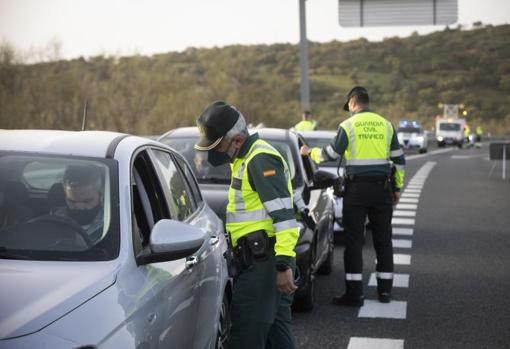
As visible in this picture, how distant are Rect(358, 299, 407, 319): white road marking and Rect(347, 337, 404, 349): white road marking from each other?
0.92m

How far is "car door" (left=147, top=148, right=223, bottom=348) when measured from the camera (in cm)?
472

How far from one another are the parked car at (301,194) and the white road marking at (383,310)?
52cm

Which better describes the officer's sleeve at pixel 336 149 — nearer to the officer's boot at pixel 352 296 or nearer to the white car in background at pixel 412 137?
the officer's boot at pixel 352 296

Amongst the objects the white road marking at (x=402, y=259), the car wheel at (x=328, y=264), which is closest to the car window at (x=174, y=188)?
the car wheel at (x=328, y=264)

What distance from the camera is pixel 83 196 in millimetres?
4352

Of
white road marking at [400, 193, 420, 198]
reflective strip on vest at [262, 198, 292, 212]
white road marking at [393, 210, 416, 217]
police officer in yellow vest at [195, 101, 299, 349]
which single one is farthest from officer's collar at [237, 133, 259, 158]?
white road marking at [400, 193, 420, 198]

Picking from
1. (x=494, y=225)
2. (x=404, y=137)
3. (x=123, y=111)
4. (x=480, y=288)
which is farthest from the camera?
(x=404, y=137)

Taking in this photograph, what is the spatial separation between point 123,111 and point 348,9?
1149cm

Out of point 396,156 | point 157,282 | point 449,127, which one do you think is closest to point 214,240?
point 157,282

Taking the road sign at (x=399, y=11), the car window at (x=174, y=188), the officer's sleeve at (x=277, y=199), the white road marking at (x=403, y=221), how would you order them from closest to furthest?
the officer's sleeve at (x=277, y=199) < the car window at (x=174, y=188) < the white road marking at (x=403, y=221) < the road sign at (x=399, y=11)

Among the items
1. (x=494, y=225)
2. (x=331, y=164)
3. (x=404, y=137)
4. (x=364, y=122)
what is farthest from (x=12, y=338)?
(x=404, y=137)

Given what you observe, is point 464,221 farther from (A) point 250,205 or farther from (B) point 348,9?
(B) point 348,9

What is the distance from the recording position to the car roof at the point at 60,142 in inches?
178

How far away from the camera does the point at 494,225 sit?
50.5ft
